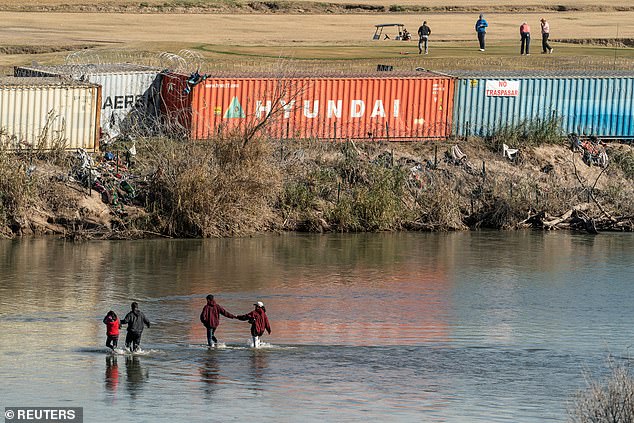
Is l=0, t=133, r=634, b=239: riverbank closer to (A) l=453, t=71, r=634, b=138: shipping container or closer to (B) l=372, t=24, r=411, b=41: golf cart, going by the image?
(A) l=453, t=71, r=634, b=138: shipping container

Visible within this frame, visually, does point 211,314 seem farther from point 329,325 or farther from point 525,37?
point 525,37

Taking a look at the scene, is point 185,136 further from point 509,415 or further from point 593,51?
point 593,51

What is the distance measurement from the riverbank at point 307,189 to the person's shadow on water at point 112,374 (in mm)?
17059

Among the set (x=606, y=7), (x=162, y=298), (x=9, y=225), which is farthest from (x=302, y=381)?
(x=606, y=7)

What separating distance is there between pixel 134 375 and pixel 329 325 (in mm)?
7715

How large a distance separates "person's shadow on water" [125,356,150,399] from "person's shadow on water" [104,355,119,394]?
0.25 metres

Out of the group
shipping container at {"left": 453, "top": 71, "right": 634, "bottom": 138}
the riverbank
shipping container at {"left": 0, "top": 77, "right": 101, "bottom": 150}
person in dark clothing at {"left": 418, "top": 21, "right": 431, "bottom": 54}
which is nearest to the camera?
the riverbank

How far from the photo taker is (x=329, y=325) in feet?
119

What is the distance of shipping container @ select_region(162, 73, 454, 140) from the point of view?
52.7 metres

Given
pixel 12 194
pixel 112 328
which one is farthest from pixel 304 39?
pixel 112 328

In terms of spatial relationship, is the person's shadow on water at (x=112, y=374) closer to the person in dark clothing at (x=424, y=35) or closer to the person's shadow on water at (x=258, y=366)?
the person's shadow on water at (x=258, y=366)

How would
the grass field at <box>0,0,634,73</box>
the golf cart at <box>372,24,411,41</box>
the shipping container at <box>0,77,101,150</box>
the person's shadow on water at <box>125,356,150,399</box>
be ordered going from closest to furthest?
1. the person's shadow on water at <box>125,356,150,399</box>
2. the shipping container at <box>0,77,101,150</box>
3. the grass field at <box>0,0,634,73</box>
4. the golf cart at <box>372,24,411,41</box>

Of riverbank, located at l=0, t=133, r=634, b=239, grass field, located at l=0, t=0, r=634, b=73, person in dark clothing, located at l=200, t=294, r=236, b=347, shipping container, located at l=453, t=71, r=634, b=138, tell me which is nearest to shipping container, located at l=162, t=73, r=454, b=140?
riverbank, located at l=0, t=133, r=634, b=239

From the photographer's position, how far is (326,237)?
165 feet
